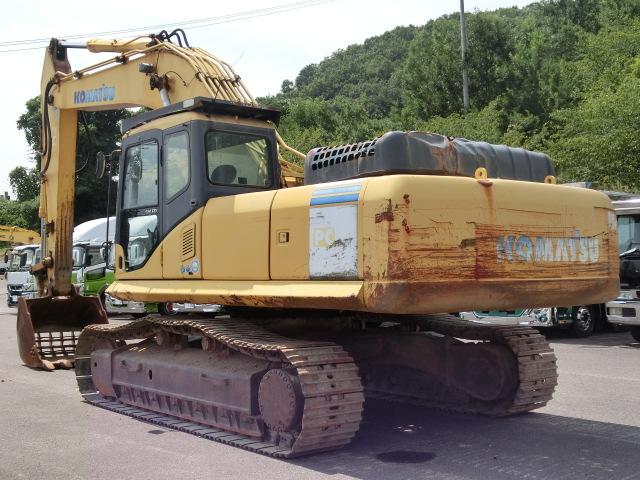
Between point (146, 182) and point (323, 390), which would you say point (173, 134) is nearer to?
point (146, 182)

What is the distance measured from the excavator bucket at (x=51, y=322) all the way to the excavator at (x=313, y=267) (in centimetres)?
208

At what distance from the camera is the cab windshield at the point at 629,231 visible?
14735mm

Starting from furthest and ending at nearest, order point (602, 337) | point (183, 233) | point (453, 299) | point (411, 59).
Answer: point (411, 59)
point (602, 337)
point (183, 233)
point (453, 299)

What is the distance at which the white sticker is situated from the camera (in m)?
6.12

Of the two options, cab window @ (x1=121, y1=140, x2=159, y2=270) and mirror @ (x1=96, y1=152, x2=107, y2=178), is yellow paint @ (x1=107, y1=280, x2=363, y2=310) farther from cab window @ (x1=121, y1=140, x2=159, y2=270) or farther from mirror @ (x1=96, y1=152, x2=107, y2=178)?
mirror @ (x1=96, y1=152, x2=107, y2=178)

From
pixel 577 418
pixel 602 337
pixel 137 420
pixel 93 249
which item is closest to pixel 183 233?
pixel 137 420

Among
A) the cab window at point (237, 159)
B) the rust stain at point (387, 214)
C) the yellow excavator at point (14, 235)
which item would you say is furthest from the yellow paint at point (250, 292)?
the yellow excavator at point (14, 235)

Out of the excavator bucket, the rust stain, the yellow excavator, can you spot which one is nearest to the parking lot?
the rust stain

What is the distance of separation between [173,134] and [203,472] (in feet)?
11.6

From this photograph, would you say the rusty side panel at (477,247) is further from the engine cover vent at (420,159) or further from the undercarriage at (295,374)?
the undercarriage at (295,374)

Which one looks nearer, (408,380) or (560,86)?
(408,380)

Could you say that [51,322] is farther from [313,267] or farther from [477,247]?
[477,247]

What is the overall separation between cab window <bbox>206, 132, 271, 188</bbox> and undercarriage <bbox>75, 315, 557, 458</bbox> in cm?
139

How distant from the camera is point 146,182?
28.1ft
